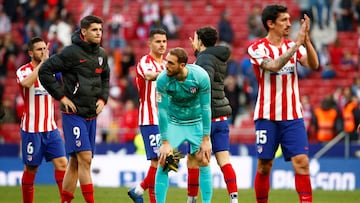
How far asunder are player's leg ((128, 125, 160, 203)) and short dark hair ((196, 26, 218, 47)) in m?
1.52

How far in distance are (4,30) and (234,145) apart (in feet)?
32.7

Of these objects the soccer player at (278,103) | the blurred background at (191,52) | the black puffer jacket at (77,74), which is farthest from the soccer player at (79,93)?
the blurred background at (191,52)

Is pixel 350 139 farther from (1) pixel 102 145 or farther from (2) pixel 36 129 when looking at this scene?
(2) pixel 36 129

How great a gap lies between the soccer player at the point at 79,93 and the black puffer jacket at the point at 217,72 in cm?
145

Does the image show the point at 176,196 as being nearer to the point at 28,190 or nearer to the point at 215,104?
the point at 28,190

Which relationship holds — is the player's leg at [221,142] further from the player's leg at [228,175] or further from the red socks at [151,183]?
the red socks at [151,183]

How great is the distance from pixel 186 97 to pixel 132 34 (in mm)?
17802

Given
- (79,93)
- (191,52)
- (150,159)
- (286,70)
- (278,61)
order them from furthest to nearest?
(191,52)
(150,159)
(79,93)
(286,70)
(278,61)

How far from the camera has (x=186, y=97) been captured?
12.9 meters

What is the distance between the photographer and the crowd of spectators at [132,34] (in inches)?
1070

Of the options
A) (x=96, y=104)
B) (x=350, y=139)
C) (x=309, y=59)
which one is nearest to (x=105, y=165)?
(x=350, y=139)

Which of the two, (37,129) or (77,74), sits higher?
(77,74)

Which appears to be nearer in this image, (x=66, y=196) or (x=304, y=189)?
(x=304, y=189)

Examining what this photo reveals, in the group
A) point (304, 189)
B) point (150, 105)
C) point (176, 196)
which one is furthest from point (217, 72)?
point (176, 196)
